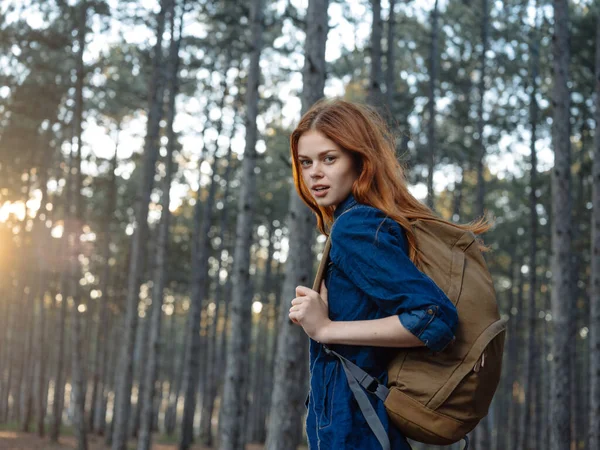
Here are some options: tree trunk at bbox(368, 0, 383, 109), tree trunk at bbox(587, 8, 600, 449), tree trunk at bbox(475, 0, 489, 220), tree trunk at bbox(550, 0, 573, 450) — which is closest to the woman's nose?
tree trunk at bbox(550, 0, 573, 450)

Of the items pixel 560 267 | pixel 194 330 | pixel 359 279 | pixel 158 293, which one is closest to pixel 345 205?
pixel 359 279

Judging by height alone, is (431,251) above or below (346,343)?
above

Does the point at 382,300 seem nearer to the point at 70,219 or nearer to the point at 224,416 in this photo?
the point at 224,416

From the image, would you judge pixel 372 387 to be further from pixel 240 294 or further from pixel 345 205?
pixel 240 294

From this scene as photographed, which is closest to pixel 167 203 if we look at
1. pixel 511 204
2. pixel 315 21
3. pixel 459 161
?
pixel 315 21

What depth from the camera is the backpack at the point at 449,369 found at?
1.74 meters

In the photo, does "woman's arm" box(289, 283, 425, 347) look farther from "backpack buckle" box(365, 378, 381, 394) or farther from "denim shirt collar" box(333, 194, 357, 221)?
"denim shirt collar" box(333, 194, 357, 221)

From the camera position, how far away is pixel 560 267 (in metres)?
10.2

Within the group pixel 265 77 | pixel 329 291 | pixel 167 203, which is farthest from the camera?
pixel 265 77

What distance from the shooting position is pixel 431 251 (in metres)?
1.88

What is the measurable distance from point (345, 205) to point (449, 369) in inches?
22.5

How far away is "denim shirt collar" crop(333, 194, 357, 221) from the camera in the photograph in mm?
2031

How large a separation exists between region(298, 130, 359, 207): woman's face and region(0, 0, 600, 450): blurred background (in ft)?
17.8

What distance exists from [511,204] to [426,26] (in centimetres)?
864
